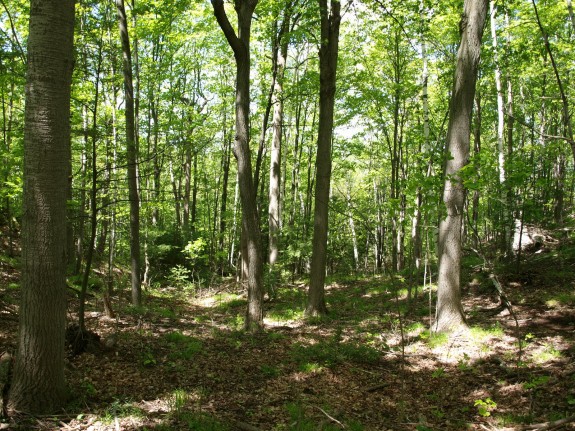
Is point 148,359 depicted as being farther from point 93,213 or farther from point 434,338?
point 434,338

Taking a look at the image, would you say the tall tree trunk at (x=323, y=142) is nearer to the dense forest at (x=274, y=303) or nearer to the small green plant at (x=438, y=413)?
the dense forest at (x=274, y=303)

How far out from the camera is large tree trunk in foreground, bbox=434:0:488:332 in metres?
7.66

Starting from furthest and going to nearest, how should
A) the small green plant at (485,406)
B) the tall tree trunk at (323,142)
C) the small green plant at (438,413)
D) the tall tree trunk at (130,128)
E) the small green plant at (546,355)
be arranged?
the tall tree trunk at (130,128) < the tall tree trunk at (323,142) < the small green plant at (546,355) < the small green plant at (438,413) < the small green plant at (485,406)

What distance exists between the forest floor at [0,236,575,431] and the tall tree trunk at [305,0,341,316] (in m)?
0.82

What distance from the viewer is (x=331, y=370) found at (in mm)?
6156

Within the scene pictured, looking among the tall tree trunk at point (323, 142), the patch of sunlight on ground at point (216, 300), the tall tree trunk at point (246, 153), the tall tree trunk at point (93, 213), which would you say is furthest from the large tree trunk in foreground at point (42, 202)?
the patch of sunlight on ground at point (216, 300)

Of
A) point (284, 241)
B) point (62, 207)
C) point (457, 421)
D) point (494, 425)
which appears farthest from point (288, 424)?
point (284, 241)

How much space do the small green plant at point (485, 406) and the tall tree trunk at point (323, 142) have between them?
17.0ft

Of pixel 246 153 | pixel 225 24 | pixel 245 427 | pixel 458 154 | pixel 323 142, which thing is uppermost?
pixel 225 24

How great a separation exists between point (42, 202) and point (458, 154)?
7.01 metres

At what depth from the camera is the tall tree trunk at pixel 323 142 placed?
944 centimetres

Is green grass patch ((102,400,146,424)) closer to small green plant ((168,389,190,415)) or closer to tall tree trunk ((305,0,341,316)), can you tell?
small green plant ((168,389,190,415))

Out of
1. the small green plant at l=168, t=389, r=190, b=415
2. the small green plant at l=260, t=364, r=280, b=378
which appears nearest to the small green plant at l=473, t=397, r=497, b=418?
the small green plant at l=260, t=364, r=280, b=378

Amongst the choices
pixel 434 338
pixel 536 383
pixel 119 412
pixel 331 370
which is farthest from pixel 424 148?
pixel 119 412
